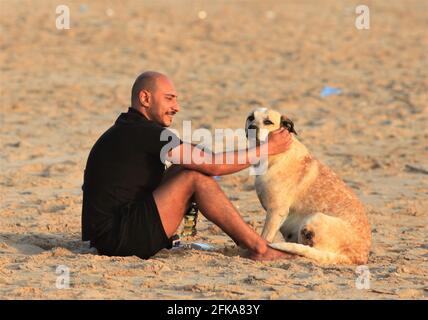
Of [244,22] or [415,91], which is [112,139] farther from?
[244,22]

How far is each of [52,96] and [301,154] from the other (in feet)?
26.9

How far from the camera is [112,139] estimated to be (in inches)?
264

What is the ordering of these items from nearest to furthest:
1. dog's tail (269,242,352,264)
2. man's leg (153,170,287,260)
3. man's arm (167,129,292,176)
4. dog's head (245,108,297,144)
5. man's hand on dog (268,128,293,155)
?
man's arm (167,129,292,176) → man's leg (153,170,287,260) → dog's tail (269,242,352,264) → man's hand on dog (268,128,293,155) → dog's head (245,108,297,144)

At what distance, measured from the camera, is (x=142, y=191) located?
6762 mm

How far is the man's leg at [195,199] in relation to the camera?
6.66 metres

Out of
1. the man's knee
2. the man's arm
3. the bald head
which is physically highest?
the bald head

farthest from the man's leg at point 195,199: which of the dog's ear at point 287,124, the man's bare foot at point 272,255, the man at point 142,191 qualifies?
the dog's ear at point 287,124

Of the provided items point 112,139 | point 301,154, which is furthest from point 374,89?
point 112,139

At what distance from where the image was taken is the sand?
251 inches

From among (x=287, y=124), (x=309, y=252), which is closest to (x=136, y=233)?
(x=309, y=252)

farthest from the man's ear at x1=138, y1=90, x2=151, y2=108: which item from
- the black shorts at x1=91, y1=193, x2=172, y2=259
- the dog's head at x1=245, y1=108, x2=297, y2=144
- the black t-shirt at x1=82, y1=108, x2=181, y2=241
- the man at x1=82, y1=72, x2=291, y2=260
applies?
the dog's head at x1=245, y1=108, x2=297, y2=144

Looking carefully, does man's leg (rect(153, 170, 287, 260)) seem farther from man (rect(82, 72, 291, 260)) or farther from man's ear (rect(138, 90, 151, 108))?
man's ear (rect(138, 90, 151, 108))

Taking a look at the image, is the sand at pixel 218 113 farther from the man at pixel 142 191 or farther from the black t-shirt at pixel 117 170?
the black t-shirt at pixel 117 170

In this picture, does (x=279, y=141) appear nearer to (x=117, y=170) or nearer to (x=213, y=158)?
(x=213, y=158)
